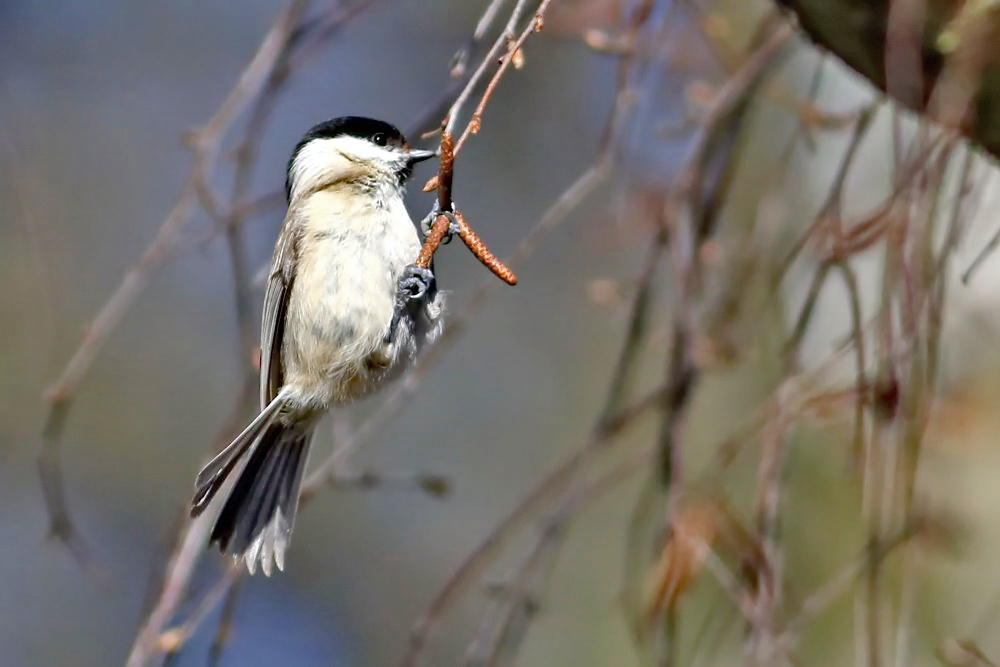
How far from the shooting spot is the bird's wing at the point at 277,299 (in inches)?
102

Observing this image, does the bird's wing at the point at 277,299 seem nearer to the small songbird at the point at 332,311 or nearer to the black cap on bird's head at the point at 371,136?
the small songbird at the point at 332,311

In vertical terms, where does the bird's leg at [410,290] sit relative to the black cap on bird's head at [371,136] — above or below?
below

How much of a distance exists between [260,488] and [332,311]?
1.39 feet

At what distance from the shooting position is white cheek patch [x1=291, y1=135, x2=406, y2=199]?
8.25 feet

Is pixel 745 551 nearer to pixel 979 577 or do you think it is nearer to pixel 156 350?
pixel 979 577

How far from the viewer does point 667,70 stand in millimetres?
2537

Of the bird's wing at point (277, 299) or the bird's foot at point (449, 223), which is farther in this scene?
the bird's wing at point (277, 299)

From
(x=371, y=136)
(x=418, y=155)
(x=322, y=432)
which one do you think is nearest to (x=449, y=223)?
(x=418, y=155)

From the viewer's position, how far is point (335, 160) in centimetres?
266

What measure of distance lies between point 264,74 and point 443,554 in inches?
172

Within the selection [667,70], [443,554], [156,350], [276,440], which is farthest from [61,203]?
[667,70]

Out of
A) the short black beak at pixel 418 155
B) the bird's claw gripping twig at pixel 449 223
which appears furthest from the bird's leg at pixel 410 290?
the short black beak at pixel 418 155

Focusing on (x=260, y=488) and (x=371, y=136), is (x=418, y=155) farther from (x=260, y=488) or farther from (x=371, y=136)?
(x=260, y=488)

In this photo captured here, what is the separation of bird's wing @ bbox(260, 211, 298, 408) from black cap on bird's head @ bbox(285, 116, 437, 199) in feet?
0.41
